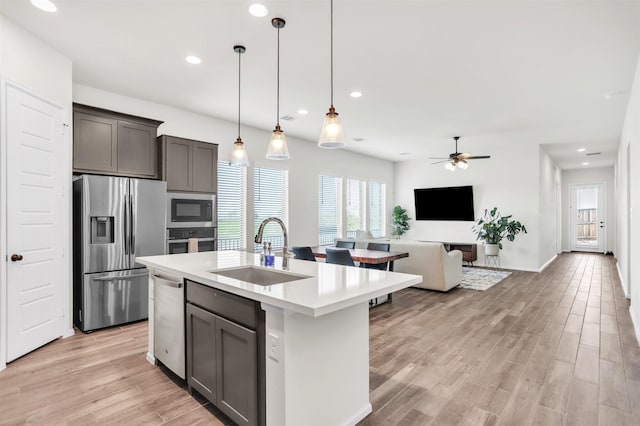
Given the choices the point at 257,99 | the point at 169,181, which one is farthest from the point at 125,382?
the point at 257,99

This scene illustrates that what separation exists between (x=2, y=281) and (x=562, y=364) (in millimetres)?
4822

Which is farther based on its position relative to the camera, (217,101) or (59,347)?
(217,101)

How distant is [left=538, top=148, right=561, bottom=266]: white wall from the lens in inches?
309

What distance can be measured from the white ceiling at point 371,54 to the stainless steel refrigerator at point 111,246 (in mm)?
1331

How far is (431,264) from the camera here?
18.2 feet

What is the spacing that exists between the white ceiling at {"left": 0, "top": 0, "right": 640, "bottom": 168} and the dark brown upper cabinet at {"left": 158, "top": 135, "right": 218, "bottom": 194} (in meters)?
0.63

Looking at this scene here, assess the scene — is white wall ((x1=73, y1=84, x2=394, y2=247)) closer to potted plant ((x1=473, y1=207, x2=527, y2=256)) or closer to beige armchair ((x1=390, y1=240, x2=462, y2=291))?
beige armchair ((x1=390, y1=240, x2=462, y2=291))

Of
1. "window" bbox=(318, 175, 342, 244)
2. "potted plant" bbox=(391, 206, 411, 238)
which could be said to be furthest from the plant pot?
"window" bbox=(318, 175, 342, 244)

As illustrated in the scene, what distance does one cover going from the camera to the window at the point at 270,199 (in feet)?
20.0

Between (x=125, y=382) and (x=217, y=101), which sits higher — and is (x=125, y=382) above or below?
below

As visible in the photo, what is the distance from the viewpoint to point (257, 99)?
4.62 m

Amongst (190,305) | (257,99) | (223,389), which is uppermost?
(257,99)

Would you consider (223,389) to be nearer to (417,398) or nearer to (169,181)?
(417,398)

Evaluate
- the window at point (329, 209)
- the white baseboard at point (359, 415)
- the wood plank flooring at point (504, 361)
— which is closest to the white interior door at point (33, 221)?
the white baseboard at point (359, 415)
